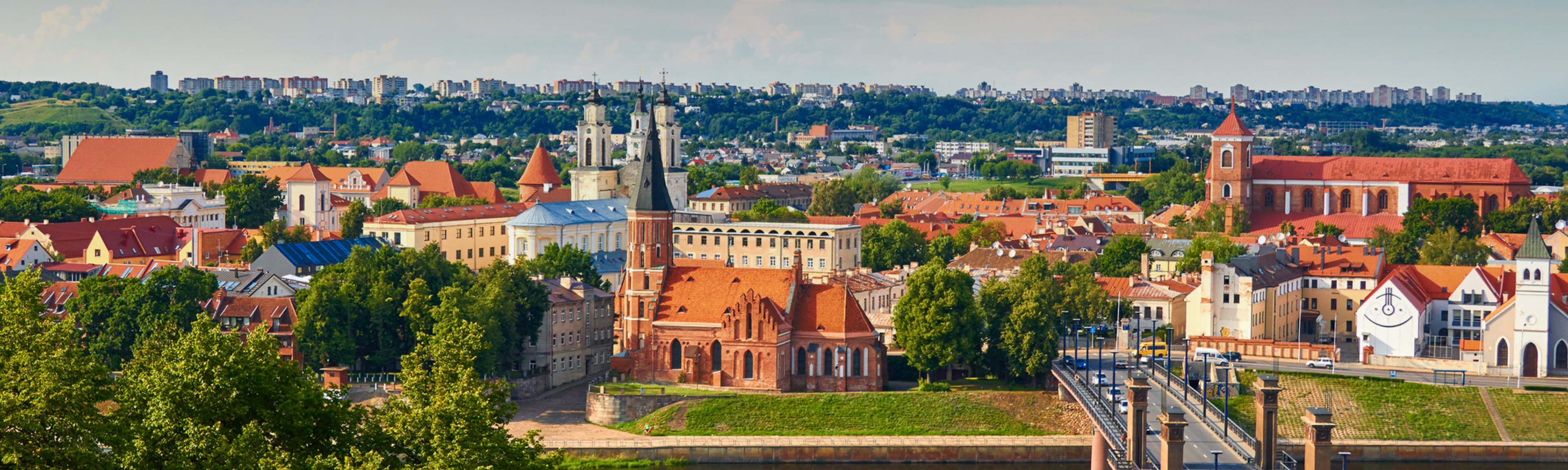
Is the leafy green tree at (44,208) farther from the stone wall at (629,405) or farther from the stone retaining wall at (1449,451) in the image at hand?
→ the stone retaining wall at (1449,451)

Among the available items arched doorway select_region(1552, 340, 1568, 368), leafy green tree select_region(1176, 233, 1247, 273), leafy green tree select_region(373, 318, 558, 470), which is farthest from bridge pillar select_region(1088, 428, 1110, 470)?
leafy green tree select_region(1176, 233, 1247, 273)

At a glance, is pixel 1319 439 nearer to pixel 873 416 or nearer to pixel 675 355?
pixel 873 416

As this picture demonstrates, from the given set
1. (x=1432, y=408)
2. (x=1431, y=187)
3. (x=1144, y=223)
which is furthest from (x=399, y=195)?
(x=1432, y=408)

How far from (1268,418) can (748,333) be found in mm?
23902

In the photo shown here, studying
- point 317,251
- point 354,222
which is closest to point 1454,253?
point 317,251

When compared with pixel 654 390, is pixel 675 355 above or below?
above

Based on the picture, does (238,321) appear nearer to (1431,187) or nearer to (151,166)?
(1431,187)

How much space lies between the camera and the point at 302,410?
35.8 meters

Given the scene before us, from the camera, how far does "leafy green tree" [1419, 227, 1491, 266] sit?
93.6m

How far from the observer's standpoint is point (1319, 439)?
41.4m

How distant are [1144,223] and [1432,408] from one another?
62591 millimetres

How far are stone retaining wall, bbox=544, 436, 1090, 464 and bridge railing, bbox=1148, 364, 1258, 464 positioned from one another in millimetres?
3271

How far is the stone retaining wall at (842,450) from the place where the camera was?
6200 centimetres

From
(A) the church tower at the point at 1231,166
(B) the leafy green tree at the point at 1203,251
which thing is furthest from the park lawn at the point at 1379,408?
(A) the church tower at the point at 1231,166
